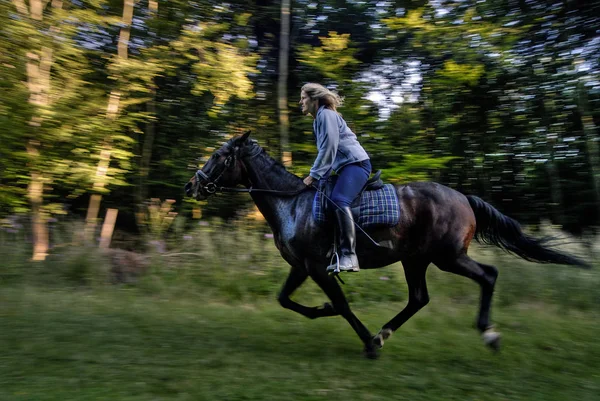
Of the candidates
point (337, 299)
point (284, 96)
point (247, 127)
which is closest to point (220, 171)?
point (337, 299)

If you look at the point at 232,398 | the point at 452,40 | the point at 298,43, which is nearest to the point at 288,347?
the point at 232,398

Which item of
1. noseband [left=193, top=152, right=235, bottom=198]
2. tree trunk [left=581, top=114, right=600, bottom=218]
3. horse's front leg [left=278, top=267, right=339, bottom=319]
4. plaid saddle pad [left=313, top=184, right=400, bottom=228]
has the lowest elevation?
horse's front leg [left=278, top=267, right=339, bottom=319]

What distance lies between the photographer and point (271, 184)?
5.52 meters

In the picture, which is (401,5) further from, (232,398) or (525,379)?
(232,398)

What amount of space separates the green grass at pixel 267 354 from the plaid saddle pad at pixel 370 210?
1362 millimetres

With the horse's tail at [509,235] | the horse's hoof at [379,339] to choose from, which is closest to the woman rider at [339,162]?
the horse's hoof at [379,339]

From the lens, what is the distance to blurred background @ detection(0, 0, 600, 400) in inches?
314

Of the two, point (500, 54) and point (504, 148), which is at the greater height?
point (500, 54)

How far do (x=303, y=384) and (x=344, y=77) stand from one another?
6286 mm

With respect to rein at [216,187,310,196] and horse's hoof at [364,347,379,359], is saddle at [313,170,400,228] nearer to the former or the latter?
rein at [216,187,310,196]

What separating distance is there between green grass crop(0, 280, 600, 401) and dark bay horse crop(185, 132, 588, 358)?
474 millimetres

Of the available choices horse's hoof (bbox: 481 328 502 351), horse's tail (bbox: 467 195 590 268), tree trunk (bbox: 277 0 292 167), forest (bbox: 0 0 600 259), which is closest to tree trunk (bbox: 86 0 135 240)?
forest (bbox: 0 0 600 259)

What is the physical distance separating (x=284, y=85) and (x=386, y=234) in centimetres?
573

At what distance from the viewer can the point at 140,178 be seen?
986 cm
